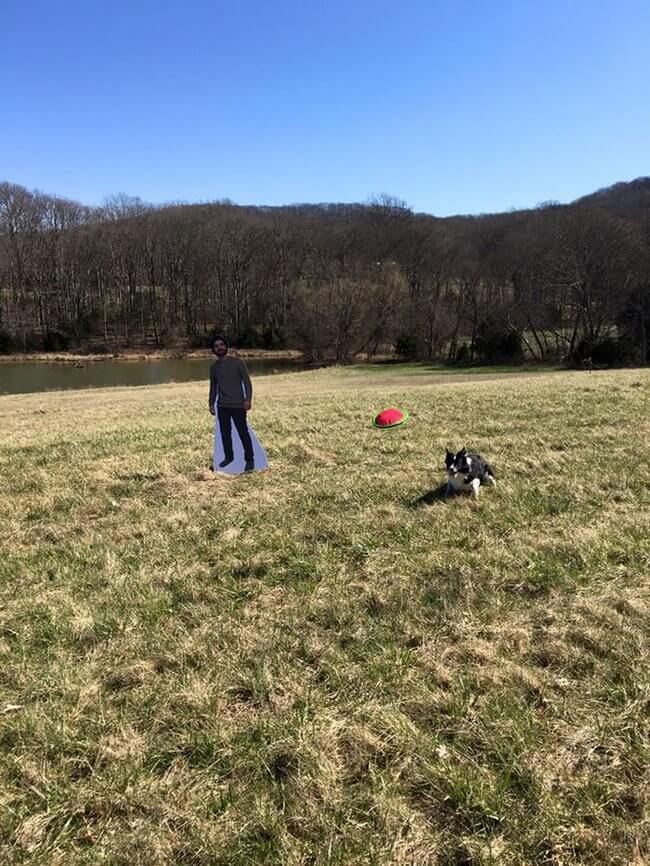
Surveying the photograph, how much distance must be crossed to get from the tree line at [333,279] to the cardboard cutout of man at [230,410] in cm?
4020

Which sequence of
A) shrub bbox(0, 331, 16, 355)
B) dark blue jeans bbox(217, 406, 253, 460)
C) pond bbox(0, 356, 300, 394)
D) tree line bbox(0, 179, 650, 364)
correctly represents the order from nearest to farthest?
1. dark blue jeans bbox(217, 406, 253, 460)
2. pond bbox(0, 356, 300, 394)
3. tree line bbox(0, 179, 650, 364)
4. shrub bbox(0, 331, 16, 355)

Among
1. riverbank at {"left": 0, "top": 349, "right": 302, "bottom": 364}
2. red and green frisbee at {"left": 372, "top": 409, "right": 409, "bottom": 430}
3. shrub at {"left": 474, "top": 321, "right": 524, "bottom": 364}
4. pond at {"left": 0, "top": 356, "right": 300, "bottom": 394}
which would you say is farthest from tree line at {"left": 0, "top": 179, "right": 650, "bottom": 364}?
red and green frisbee at {"left": 372, "top": 409, "right": 409, "bottom": 430}

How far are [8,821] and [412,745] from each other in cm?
191

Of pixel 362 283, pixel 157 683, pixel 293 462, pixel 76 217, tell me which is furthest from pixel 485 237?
pixel 157 683

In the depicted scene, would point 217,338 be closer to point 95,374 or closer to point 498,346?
point 498,346

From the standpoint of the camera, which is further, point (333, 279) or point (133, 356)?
point (133, 356)

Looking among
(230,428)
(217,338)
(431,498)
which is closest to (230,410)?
(230,428)

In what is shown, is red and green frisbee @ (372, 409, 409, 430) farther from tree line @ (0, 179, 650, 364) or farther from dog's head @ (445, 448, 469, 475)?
tree line @ (0, 179, 650, 364)

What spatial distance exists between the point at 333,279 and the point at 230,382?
63.6m

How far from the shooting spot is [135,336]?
277 ft

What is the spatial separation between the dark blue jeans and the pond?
99.4 feet

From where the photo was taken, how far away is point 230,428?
26.1 feet

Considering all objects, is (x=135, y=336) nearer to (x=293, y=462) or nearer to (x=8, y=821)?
(x=293, y=462)

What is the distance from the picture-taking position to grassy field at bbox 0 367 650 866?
2.38 meters
